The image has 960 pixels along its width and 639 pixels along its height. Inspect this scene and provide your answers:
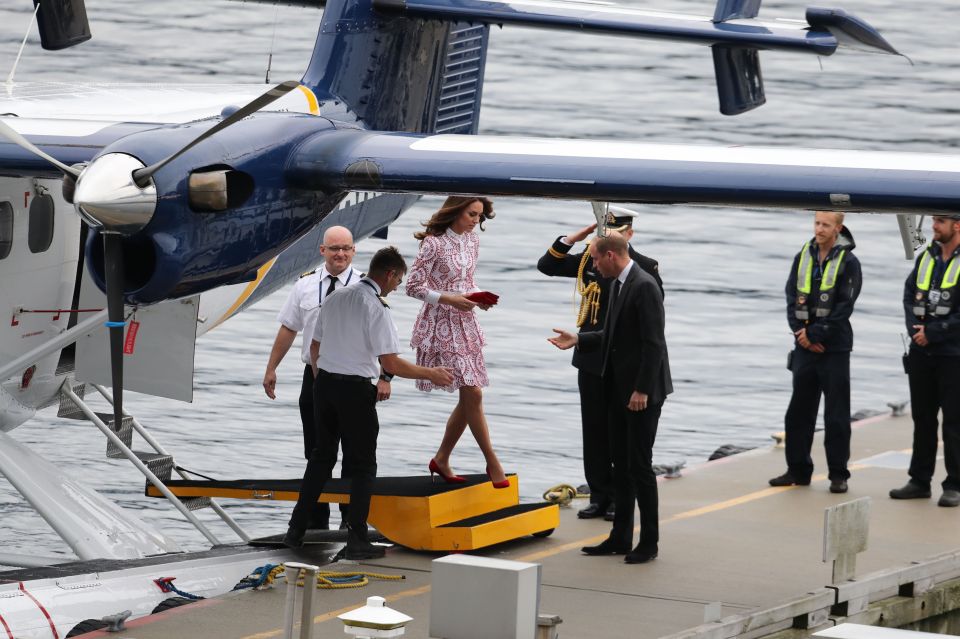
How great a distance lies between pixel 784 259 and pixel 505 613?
19.6 m

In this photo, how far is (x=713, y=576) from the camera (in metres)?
8.73

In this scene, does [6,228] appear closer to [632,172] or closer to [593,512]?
[632,172]

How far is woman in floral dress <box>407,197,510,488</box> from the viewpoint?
9.15 meters

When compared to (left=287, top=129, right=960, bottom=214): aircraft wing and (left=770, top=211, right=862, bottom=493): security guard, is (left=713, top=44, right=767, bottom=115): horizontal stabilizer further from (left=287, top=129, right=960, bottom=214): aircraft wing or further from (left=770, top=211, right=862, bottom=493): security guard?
(left=287, top=129, right=960, bottom=214): aircraft wing

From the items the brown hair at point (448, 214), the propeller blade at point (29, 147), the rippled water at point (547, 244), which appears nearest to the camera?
the propeller blade at point (29, 147)

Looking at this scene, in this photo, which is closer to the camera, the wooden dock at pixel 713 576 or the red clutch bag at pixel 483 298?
the wooden dock at pixel 713 576

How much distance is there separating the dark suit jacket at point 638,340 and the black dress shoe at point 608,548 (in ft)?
2.61

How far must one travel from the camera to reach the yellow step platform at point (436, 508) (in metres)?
8.97

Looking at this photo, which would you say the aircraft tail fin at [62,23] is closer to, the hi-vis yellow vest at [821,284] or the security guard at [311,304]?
the security guard at [311,304]

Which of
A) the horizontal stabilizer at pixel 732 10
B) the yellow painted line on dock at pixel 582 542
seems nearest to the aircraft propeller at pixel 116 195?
the yellow painted line on dock at pixel 582 542

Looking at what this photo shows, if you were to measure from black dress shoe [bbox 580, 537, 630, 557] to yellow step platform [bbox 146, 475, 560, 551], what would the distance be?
1.39 ft

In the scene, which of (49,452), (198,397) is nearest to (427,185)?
(49,452)

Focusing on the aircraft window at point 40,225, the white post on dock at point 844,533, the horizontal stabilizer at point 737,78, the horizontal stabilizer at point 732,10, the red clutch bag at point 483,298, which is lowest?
the white post on dock at point 844,533

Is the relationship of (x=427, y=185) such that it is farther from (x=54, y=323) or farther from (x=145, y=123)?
(x=54, y=323)
